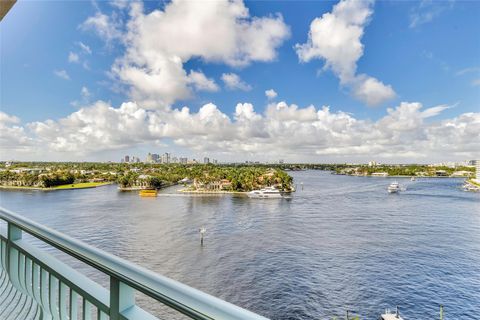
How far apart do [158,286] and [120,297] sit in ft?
0.55

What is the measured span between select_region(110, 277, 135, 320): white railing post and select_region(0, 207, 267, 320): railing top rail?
26 mm

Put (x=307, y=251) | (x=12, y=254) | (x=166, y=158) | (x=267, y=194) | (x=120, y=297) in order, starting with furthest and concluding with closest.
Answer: (x=166, y=158) → (x=267, y=194) → (x=307, y=251) → (x=12, y=254) → (x=120, y=297)

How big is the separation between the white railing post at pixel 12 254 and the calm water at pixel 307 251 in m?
9.63

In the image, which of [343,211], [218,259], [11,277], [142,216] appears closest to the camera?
[11,277]

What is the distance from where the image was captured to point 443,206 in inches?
1118

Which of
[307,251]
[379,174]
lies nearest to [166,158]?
[379,174]

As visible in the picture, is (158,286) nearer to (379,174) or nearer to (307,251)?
(307,251)

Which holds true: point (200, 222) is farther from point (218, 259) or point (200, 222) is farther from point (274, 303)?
point (274, 303)

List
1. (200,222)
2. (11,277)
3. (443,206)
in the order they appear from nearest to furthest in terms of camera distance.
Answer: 1. (11,277)
2. (200,222)
3. (443,206)

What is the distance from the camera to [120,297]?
0.63 m

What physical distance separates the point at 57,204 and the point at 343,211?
1044 inches

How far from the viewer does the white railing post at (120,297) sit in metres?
0.62

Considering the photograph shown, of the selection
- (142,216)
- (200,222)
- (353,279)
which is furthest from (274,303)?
(142,216)

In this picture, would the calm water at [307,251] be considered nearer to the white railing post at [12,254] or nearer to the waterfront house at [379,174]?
the white railing post at [12,254]
